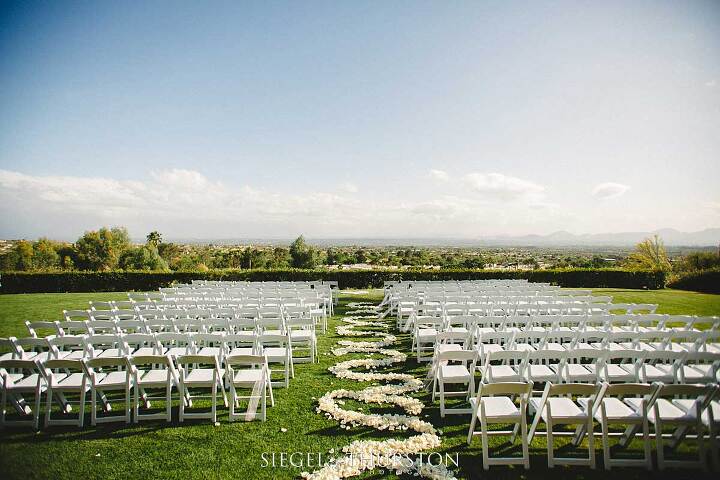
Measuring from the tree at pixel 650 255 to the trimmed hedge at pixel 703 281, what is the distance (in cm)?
1162

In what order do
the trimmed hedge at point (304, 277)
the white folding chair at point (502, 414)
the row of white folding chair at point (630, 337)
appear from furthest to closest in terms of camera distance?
the trimmed hedge at point (304, 277) < the row of white folding chair at point (630, 337) < the white folding chair at point (502, 414)

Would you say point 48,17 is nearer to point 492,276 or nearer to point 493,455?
point 493,455

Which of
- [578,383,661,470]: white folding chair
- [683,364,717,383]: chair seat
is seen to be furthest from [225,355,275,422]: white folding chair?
[683,364,717,383]: chair seat

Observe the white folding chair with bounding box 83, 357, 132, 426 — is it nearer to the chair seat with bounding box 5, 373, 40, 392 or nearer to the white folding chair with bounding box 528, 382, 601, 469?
the chair seat with bounding box 5, 373, 40, 392

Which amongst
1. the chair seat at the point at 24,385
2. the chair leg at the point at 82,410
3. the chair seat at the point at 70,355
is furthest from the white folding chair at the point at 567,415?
the chair seat at the point at 70,355

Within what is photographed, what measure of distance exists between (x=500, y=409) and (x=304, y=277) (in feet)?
60.7

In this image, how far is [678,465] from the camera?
3809 millimetres

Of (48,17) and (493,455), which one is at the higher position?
(48,17)

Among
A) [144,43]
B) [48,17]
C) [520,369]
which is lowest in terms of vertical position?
[520,369]

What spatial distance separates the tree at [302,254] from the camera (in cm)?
4366

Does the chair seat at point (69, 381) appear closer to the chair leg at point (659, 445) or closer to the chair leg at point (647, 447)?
the chair leg at point (647, 447)

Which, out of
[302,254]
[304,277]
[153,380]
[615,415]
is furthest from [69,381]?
[302,254]

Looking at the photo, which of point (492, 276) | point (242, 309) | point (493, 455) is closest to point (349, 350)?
point (242, 309)

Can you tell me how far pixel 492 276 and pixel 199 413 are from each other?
63.2 ft
